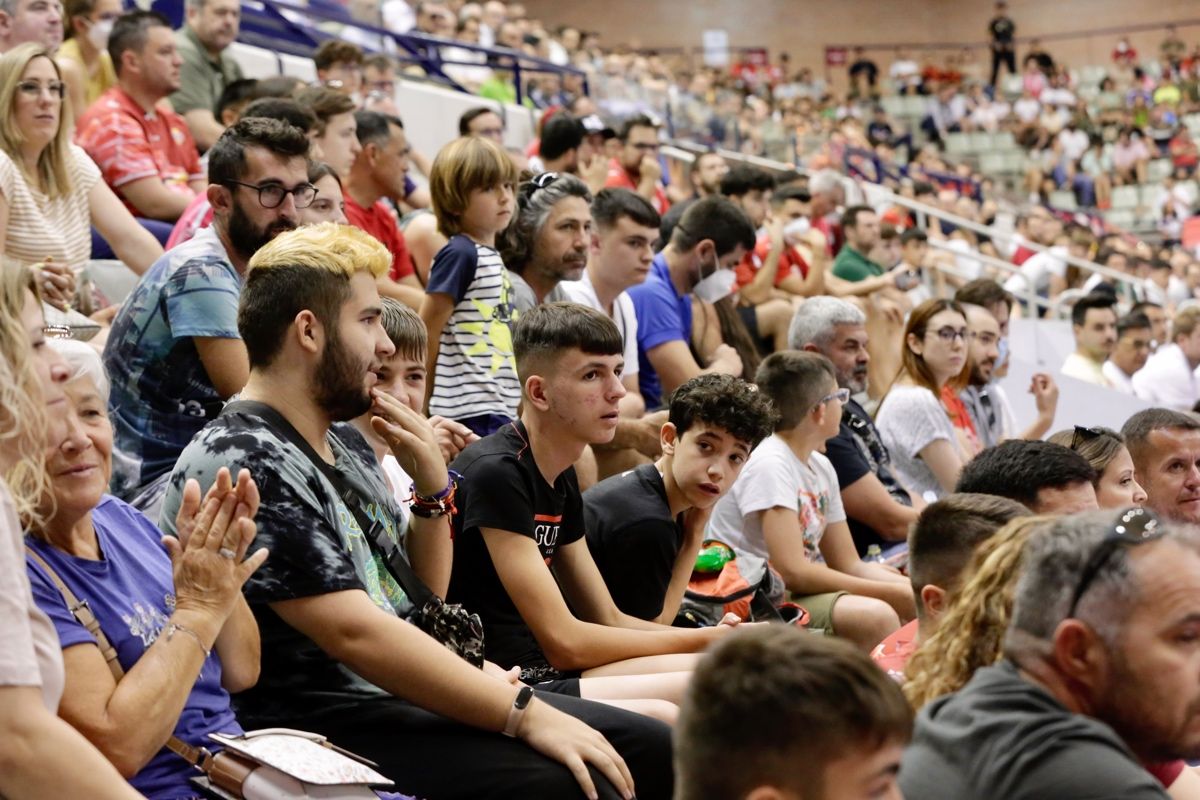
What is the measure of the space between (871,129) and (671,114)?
7.83 m

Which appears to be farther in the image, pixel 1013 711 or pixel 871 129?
pixel 871 129

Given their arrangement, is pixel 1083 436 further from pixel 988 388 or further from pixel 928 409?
pixel 988 388

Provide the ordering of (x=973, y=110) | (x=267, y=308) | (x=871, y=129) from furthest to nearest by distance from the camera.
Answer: (x=973, y=110)
(x=871, y=129)
(x=267, y=308)

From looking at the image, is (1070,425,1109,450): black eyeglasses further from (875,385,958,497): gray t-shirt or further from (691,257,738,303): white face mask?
(691,257,738,303): white face mask

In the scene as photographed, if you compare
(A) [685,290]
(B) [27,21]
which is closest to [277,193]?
(B) [27,21]

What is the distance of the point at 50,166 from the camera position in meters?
4.73

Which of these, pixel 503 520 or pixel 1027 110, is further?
pixel 1027 110

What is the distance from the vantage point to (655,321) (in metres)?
5.84

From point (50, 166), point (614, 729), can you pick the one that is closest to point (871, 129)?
point (50, 166)

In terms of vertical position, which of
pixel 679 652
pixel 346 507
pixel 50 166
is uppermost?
pixel 50 166

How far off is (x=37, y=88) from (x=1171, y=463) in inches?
146

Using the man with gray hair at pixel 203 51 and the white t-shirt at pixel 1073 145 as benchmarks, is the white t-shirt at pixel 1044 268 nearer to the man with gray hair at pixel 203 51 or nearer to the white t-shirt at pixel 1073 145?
the man with gray hair at pixel 203 51

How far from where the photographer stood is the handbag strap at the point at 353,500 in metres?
2.74

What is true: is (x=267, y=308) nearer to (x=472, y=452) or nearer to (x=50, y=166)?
(x=472, y=452)
